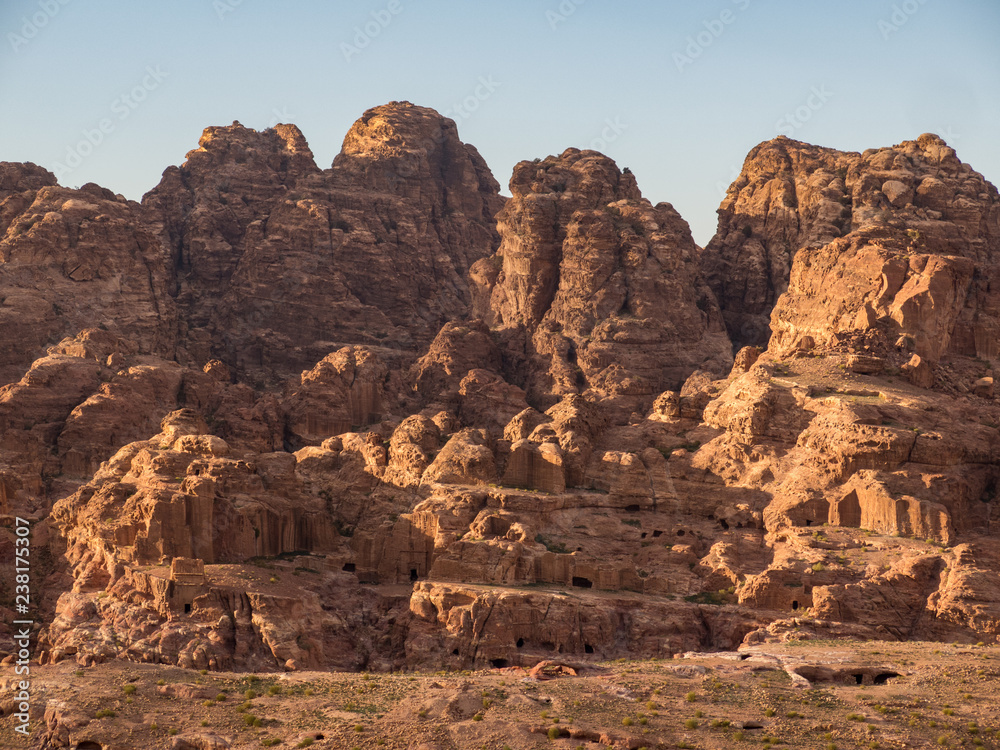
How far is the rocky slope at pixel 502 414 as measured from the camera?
86.7 m

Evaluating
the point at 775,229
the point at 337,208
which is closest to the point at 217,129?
the point at 337,208

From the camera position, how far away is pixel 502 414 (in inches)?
4916

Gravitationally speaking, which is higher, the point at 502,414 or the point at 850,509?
the point at 502,414

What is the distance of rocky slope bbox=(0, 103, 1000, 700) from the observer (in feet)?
284

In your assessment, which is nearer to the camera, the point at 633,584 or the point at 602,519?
the point at 633,584

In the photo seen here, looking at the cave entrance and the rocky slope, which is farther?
the cave entrance

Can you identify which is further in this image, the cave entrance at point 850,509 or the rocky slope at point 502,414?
the cave entrance at point 850,509

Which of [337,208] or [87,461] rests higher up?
[337,208]

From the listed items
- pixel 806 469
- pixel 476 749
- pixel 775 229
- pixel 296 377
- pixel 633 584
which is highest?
pixel 775 229

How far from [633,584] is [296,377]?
6241 centimetres

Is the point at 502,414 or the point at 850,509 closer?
the point at 850,509

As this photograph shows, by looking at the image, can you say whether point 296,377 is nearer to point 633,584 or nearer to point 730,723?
point 633,584

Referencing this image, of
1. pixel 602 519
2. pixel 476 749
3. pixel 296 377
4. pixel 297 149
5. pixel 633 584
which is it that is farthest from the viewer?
pixel 297 149

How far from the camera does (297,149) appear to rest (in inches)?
7141
